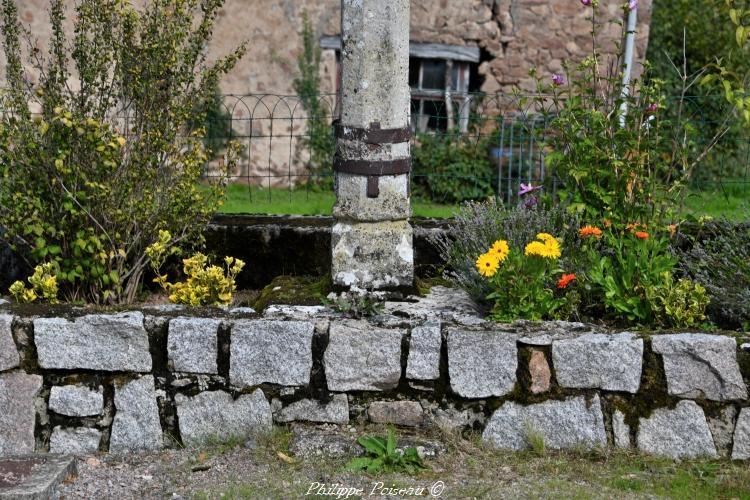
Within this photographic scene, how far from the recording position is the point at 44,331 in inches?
161

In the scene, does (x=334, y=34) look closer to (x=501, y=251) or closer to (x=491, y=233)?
(x=491, y=233)

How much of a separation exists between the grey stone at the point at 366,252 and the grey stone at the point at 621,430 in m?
1.16

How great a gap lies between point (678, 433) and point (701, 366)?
0.91 ft

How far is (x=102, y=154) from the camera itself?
4605 mm

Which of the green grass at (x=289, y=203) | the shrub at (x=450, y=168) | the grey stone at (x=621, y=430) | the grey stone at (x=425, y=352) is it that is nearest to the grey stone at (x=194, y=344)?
the grey stone at (x=425, y=352)

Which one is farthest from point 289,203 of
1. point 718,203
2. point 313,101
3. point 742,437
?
point 742,437

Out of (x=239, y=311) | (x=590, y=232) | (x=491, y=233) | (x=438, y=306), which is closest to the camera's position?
(x=239, y=311)

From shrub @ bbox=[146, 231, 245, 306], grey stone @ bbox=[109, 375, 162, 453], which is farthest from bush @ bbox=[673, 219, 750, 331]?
grey stone @ bbox=[109, 375, 162, 453]

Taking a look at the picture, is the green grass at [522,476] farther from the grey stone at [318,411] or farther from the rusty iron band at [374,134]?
the rusty iron band at [374,134]

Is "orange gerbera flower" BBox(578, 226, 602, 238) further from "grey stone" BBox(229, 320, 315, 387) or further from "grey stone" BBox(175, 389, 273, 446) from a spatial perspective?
"grey stone" BBox(175, 389, 273, 446)

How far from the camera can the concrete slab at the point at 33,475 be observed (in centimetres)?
358

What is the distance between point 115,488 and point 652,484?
6.49 feet

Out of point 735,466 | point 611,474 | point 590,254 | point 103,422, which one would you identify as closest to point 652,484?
point 611,474

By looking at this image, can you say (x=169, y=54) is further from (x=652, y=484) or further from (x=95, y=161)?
(x=652, y=484)
